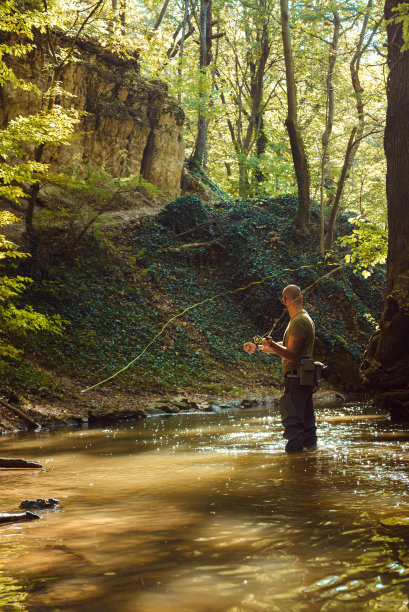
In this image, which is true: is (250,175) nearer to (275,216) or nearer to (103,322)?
(275,216)

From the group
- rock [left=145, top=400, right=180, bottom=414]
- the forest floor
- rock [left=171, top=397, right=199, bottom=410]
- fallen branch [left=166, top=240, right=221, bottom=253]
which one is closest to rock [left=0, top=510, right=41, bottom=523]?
the forest floor

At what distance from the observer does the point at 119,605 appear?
8.38 feet

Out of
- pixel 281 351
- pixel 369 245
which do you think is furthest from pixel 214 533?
pixel 369 245

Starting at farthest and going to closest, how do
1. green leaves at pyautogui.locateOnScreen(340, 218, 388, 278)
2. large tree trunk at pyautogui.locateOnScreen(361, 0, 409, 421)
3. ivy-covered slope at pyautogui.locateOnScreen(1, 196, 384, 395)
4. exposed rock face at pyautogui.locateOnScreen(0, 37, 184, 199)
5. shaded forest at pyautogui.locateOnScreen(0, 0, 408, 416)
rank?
exposed rock face at pyautogui.locateOnScreen(0, 37, 184, 199), ivy-covered slope at pyautogui.locateOnScreen(1, 196, 384, 395), green leaves at pyautogui.locateOnScreen(340, 218, 388, 278), shaded forest at pyautogui.locateOnScreen(0, 0, 408, 416), large tree trunk at pyautogui.locateOnScreen(361, 0, 409, 421)

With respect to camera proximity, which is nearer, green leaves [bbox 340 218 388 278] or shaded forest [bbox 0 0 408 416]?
shaded forest [bbox 0 0 408 416]

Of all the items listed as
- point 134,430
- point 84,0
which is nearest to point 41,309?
point 134,430

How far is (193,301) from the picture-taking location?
21453 millimetres

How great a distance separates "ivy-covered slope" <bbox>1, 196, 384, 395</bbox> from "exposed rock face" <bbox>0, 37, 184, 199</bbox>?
2.55 m

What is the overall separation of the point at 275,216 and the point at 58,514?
74.2 ft

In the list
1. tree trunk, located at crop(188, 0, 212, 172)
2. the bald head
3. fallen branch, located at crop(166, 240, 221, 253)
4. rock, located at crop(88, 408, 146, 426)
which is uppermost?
tree trunk, located at crop(188, 0, 212, 172)

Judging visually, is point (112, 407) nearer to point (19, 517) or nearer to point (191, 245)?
point (19, 517)

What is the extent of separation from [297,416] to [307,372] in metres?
0.60

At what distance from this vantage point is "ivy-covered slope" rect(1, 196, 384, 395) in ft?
54.1

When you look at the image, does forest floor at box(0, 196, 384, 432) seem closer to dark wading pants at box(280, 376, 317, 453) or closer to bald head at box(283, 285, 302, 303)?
bald head at box(283, 285, 302, 303)
